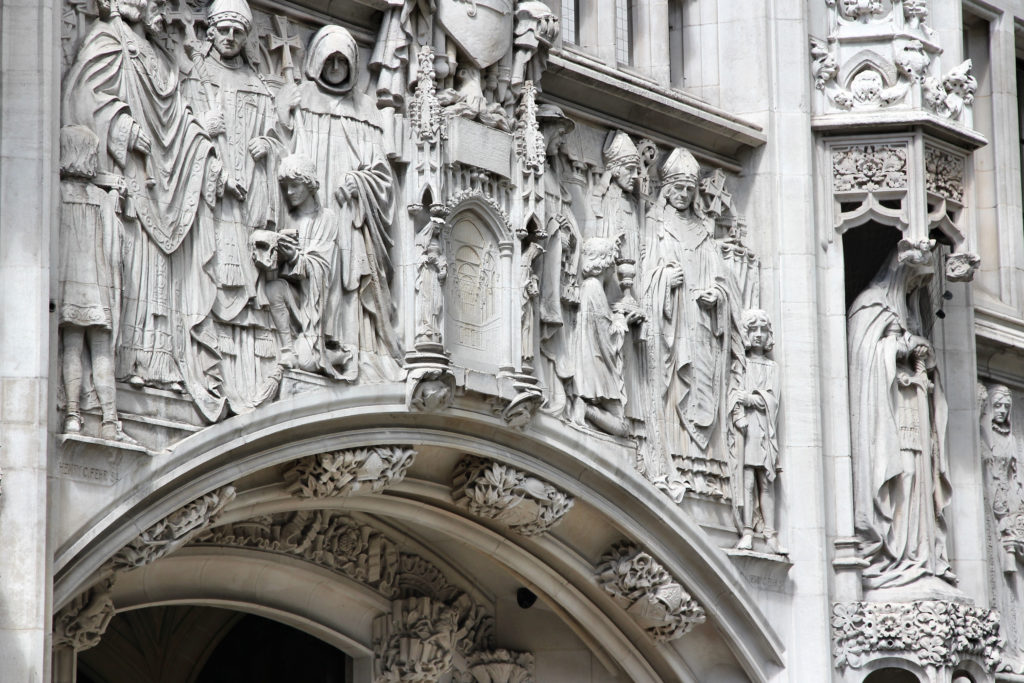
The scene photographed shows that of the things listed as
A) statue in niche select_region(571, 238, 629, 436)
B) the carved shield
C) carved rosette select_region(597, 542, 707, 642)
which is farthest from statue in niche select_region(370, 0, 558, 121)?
carved rosette select_region(597, 542, 707, 642)

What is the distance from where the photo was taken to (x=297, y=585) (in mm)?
16688

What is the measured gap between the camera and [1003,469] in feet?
66.9

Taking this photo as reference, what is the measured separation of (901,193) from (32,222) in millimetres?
7593

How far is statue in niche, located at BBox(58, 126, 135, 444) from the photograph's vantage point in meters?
13.4

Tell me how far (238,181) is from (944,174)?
6410 mm

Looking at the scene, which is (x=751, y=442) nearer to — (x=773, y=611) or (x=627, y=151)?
(x=773, y=611)

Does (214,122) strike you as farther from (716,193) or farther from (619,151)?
(716,193)

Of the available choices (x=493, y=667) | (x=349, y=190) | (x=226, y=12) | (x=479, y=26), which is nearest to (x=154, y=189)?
(x=226, y=12)

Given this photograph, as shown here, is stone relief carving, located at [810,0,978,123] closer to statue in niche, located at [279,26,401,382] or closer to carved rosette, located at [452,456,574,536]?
carved rosette, located at [452,456,574,536]

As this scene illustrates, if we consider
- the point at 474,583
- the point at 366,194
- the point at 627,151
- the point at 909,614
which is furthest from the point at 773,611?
the point at 366,194

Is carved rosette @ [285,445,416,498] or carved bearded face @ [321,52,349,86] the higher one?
carved bearded face @ [321,52,349,86]

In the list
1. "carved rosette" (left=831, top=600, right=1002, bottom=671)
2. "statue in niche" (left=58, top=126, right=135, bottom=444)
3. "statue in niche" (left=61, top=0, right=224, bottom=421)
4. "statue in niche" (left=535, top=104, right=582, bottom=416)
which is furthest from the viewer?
"carved rosette" (left=831, top=600, right=1002, bottom=671)

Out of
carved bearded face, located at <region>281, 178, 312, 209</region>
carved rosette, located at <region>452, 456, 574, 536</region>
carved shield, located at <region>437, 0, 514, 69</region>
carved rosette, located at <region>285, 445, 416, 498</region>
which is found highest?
carved shield, located at <region>437, 0, 514, 69</region>

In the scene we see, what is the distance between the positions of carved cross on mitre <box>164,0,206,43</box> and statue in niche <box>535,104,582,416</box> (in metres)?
2.99
